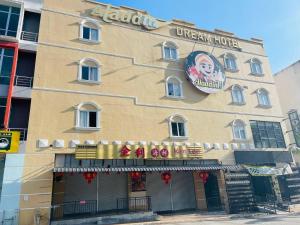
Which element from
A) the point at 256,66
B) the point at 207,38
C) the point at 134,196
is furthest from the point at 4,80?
the point at 256,66

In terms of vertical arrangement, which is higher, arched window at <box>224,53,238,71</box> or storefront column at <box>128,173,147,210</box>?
arched window at <box>224,53,238,71</box>

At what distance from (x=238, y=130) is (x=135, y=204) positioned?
11699 mm

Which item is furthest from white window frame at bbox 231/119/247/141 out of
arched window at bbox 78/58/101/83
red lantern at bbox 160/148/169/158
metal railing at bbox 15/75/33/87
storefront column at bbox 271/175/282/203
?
metal railing at bbox 15/75/33/87

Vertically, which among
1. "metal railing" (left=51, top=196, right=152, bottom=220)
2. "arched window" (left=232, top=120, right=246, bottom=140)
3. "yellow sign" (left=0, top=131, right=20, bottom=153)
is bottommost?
"metal railing" (left=51, top=196, right=152, bottom=220)

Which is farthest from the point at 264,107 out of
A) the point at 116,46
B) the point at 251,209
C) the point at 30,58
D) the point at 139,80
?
the point at 30,58

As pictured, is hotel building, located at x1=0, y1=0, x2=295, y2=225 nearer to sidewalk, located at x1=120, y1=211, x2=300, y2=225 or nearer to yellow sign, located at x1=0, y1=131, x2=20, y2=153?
yellow sign, located at x1=0, y1=131, x2=20, y2=153

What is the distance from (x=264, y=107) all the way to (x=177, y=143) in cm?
1133

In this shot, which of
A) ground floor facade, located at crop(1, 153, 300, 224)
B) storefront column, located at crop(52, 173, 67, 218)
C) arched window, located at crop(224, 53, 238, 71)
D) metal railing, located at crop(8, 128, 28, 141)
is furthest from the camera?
arched window, located at crop(224, 53, 238, 71)

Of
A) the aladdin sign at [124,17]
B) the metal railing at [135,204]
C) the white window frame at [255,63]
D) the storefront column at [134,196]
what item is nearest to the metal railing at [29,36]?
the aladdin sign at [124,17]

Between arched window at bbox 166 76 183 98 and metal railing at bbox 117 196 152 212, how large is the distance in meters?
8.94

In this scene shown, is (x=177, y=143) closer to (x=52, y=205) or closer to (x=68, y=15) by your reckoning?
(x=52, y=205)

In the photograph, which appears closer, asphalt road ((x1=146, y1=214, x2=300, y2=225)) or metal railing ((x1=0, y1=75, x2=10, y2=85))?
asphalt road ((x1=146, y1=214, x2=300, y2=225))

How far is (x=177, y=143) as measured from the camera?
19.4 metres

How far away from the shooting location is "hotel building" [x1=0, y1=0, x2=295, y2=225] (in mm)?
15547
